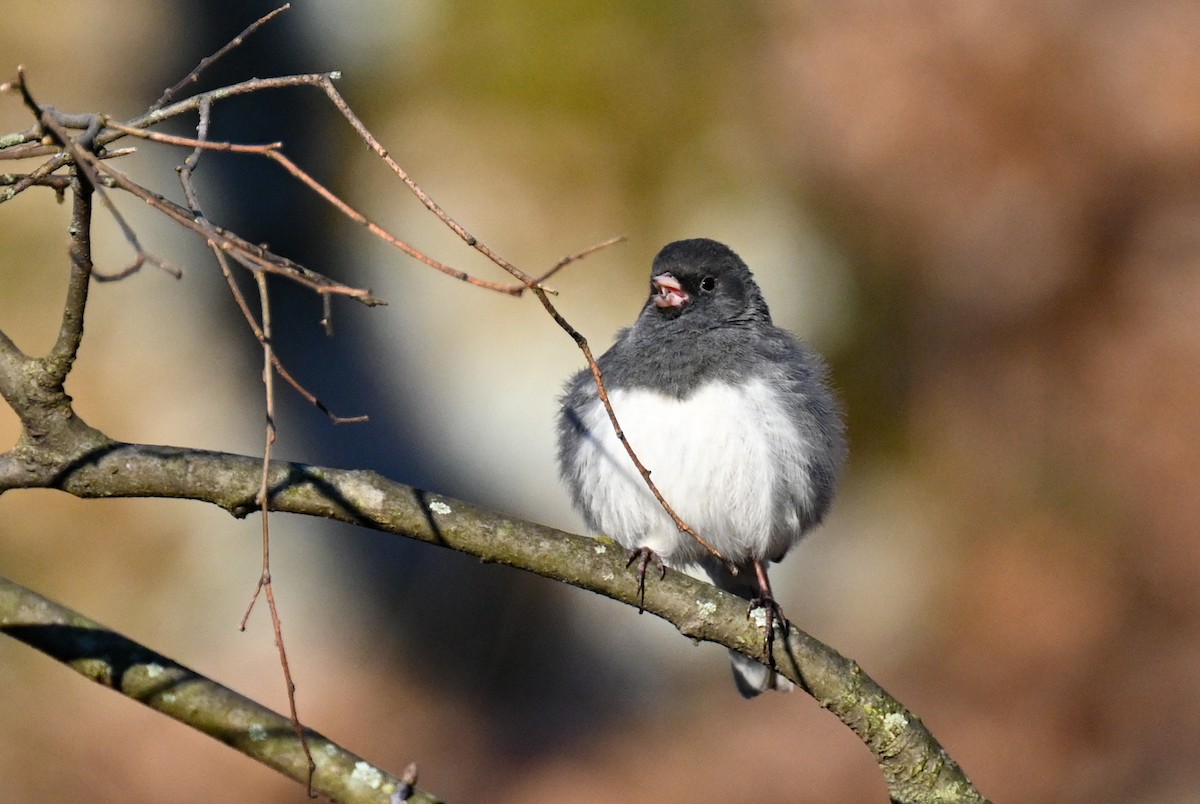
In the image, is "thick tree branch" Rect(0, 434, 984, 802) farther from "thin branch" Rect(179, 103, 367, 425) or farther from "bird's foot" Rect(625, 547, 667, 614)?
"thin branch" Rect(179, 103, 367, 425)

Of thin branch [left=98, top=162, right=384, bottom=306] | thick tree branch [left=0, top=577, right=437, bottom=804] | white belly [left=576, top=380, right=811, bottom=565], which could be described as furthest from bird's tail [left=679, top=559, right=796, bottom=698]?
thin branch [left=98, top=162, right=384, bottom=306]

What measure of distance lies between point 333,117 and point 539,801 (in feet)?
13.1

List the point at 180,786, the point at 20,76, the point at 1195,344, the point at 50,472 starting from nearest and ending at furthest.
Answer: the point at 20,76, the point at 50,472, the point at 180,786, the point at 1195,344

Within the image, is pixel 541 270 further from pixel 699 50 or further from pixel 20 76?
pixel 20 76

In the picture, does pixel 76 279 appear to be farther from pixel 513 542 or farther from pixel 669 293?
pixel 669 293

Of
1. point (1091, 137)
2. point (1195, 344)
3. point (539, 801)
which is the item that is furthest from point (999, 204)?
point (539, 801)

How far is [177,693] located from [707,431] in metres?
1.56

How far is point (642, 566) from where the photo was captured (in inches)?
114

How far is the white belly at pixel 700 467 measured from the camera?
3.44 m

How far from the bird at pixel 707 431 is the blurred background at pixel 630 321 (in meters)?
2.67

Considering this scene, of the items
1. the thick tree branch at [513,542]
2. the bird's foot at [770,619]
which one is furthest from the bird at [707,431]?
the thick tree branch at [513,542]

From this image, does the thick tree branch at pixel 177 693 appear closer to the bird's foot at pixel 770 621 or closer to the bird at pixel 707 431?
the bird's foot at pixel 770 621

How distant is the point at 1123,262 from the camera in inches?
273

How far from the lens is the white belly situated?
11.3 feet
